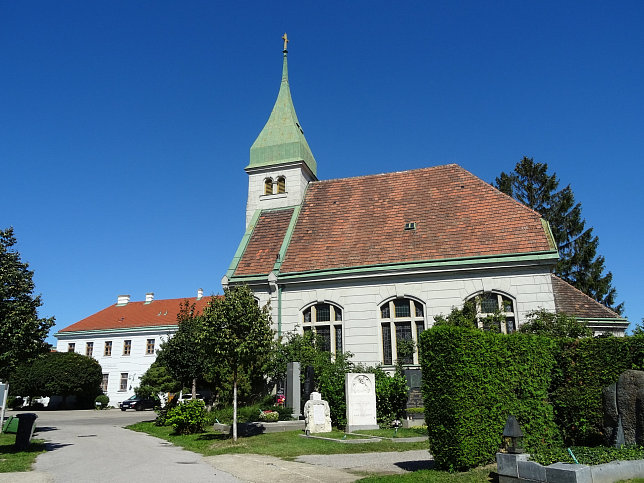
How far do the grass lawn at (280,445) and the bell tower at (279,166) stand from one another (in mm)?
16600

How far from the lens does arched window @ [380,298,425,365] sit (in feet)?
76.9

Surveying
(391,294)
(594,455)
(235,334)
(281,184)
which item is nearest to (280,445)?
(235,334)

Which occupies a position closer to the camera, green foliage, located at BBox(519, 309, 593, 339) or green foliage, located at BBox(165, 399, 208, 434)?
green foliage, located at BBox(519, 309, 593, 339)

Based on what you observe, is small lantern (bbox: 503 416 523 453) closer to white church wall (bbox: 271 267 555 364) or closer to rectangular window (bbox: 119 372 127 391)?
white church wall (bbox: 271 267 555 364)

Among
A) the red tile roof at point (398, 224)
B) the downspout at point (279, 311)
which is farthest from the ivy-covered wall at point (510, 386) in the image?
the downspout at point (279, 311)

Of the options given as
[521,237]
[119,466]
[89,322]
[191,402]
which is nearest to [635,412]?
[119,466]

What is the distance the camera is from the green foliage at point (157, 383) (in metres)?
32.1

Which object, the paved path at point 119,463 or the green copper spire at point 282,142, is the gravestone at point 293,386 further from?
the green copper spire at point 282,142

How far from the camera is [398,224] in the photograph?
2650cm

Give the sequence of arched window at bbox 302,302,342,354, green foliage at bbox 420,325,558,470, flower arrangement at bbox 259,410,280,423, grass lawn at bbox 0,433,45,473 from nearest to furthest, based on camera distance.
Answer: green foliage at bbox 420,325,558,470 → grass lawn at bbox 0,433,45,473 → flower arrangement at bbox 259,410,280,423 → arched window at bbox 302,302,342,354

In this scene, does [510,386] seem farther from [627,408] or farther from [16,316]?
[16,316]

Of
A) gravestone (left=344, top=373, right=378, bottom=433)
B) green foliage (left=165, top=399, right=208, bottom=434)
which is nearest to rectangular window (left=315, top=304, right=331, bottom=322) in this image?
gravestone (left=344, top=373, right=378, bottom=433)

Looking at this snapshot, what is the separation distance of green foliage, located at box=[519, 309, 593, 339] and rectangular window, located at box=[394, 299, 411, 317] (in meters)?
5.50

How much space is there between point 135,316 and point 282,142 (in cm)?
3285
